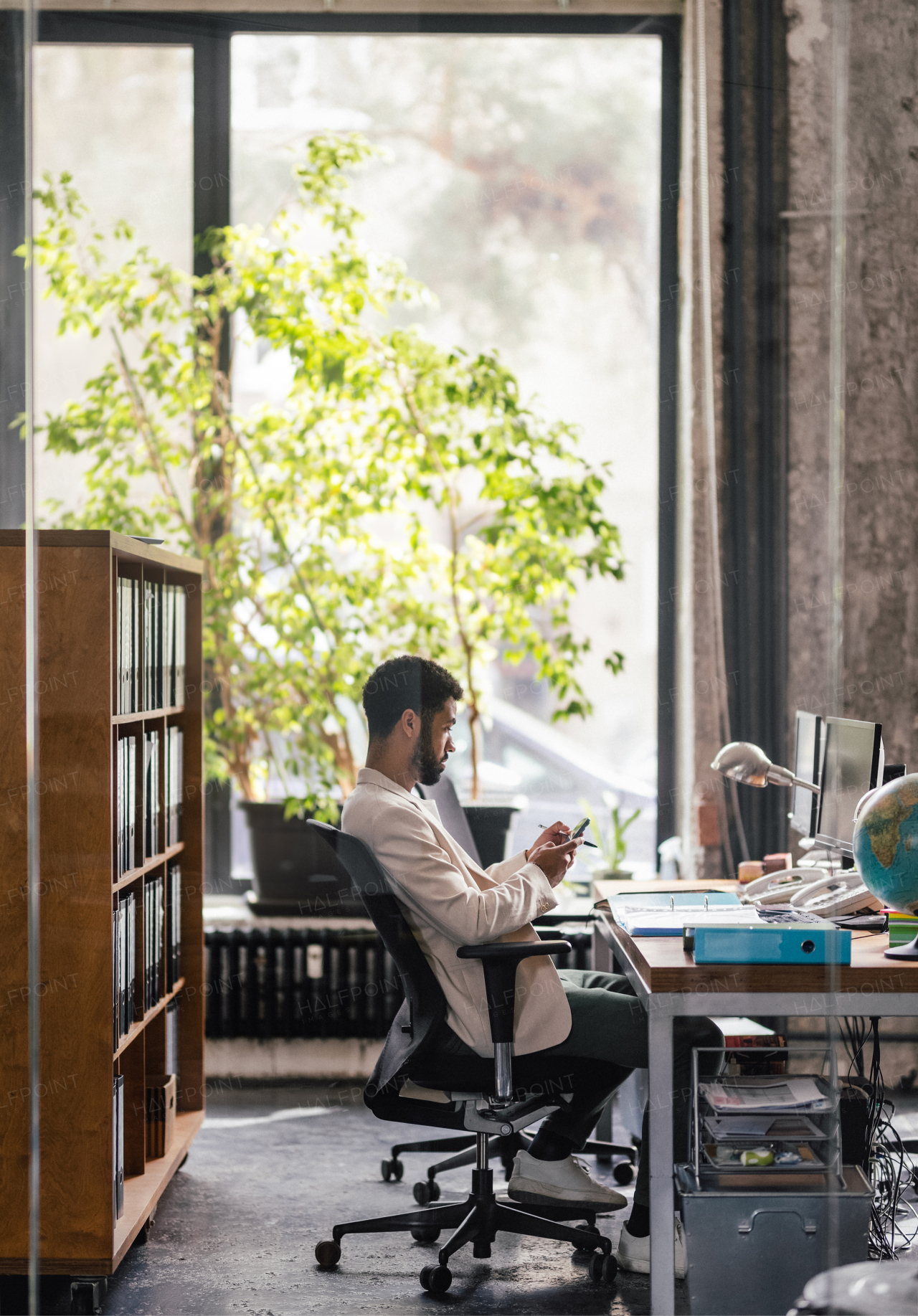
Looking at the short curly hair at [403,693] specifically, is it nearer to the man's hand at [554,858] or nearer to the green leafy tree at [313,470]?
the man's hand at [554,858]

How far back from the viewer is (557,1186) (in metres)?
2.59

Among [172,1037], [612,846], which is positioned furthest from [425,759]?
[612,846]

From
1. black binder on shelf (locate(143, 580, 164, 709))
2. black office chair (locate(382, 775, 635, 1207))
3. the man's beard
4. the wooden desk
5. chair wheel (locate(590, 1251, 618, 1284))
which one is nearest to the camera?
the wooden desk

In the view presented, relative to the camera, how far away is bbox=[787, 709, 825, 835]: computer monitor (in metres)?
2.98

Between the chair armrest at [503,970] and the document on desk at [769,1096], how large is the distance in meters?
0.39

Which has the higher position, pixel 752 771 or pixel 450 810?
pixel 752 771

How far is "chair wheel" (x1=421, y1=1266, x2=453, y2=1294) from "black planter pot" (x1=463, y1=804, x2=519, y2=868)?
4.61 feet

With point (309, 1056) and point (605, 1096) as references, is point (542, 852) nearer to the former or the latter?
point (605, 1096)

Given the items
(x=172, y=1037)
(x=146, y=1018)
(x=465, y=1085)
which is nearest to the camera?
(x=465, y=1085)

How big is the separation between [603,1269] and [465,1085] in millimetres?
497

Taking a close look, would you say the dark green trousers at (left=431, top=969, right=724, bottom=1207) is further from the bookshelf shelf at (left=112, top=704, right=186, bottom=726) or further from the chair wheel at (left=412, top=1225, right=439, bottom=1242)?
the bookshelf shelf at (left=112, top=704, right=186, bottom=726)

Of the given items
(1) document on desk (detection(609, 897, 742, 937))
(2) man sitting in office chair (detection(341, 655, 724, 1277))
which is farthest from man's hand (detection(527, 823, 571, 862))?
(1) document on desk (detection(609, 897, 742, 937))

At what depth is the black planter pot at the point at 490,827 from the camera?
373cm

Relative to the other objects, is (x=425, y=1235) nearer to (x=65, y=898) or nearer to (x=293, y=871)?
(x=65, y=898)
